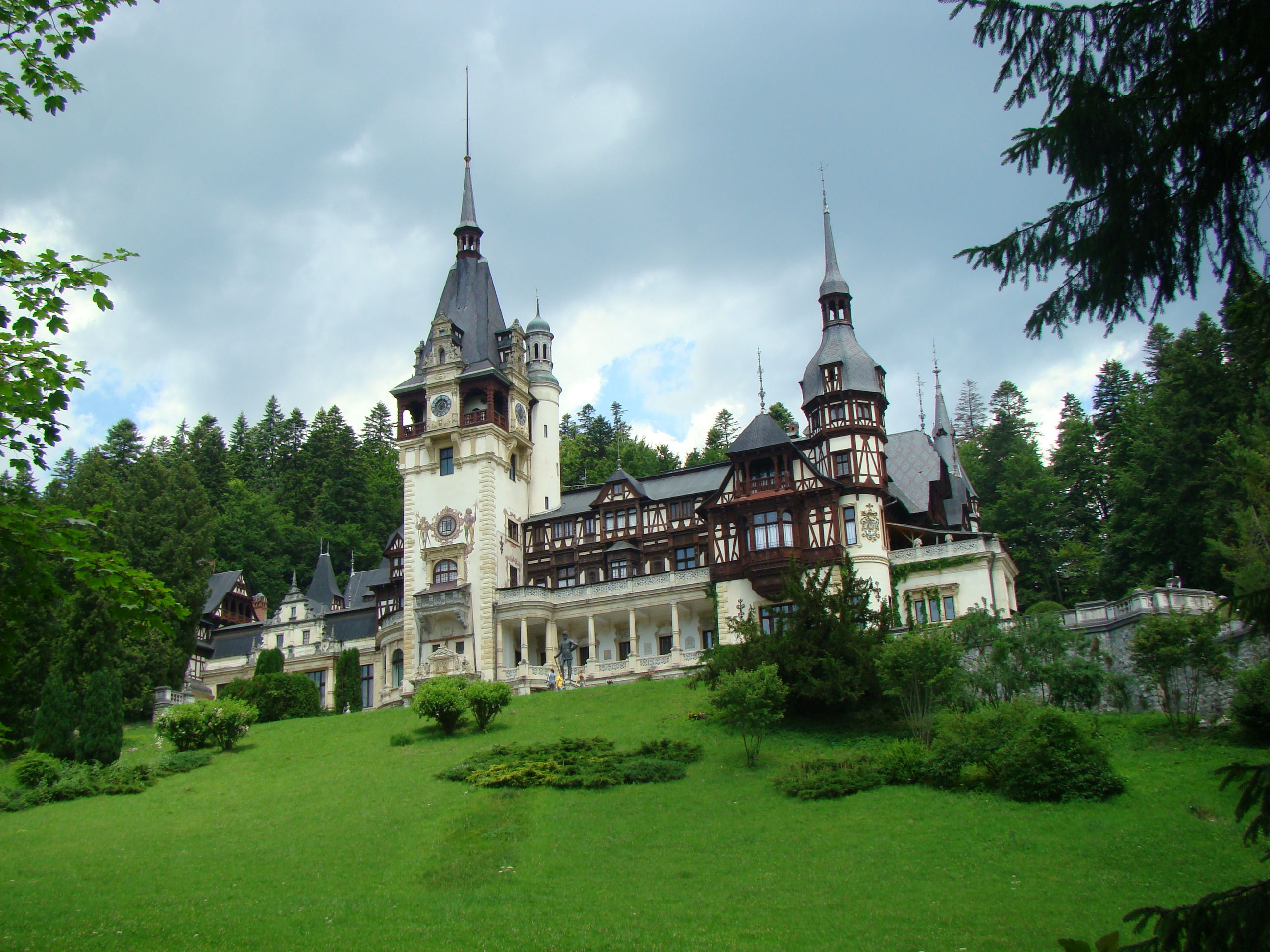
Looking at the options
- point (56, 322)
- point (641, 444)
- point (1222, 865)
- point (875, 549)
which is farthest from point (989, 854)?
point (641, 444)

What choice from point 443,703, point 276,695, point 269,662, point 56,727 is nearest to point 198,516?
point 269,662

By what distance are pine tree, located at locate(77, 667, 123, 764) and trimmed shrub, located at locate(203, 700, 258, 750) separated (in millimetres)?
2981

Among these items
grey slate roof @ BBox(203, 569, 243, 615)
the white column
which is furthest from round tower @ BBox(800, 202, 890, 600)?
grey slate roof @ BBox(203, 569, 243, 615)

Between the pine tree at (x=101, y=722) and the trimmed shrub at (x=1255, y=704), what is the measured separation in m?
35.5

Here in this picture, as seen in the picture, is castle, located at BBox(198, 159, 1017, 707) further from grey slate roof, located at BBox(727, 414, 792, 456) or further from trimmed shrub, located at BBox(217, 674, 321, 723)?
trimmed shrub, located at BBox(217, 674, 321, 723)

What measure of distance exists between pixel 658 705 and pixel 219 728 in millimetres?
16285

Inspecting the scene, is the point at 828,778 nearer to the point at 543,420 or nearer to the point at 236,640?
the point at 543,420

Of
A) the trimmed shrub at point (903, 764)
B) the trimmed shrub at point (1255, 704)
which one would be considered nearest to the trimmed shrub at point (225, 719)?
the trimmed shrub at point (903, 764)

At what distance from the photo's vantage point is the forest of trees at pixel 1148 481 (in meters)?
46.4

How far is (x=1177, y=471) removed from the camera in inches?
2044

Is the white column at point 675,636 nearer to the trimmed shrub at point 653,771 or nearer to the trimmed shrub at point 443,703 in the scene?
the trimmed shrub at point 443,703

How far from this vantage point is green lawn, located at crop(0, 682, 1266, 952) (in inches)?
688

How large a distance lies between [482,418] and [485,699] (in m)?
24.0

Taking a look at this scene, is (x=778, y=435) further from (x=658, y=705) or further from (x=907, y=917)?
(x=907, y=917)
